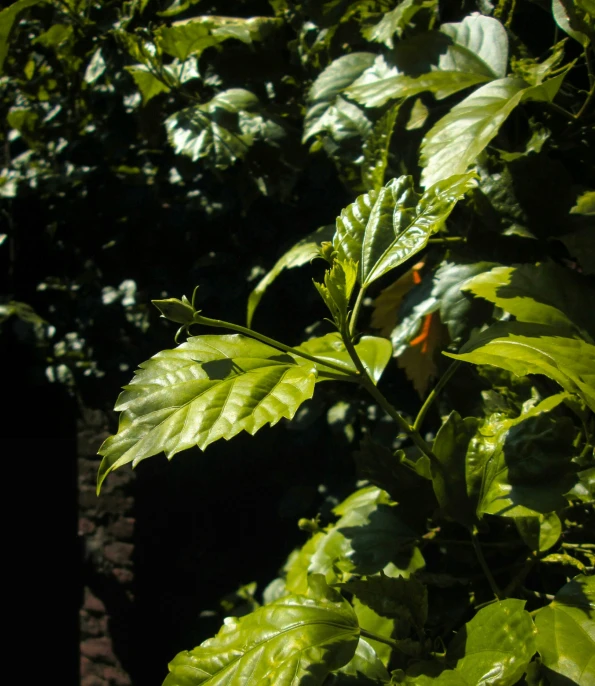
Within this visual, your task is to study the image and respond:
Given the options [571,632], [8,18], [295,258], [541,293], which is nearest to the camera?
[571,632]

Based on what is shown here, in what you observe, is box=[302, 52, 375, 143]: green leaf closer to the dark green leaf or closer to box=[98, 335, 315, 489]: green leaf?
the dark green leaf

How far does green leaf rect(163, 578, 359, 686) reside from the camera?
0.72 m

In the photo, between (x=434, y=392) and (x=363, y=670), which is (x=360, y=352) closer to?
(x=434, y=392)

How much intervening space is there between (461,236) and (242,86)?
0.88 m

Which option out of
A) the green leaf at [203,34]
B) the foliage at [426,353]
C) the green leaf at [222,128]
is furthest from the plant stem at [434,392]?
the green leaf at [203,34]

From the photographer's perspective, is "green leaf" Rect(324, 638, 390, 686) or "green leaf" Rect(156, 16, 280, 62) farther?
"green leaf" Rect(156, 16, 280, 62)

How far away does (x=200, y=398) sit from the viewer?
717mm

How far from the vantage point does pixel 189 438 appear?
69 cm

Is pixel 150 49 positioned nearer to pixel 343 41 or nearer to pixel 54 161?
pixel 343 41

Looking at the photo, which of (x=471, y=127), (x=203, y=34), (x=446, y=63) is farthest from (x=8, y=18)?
(x=471, y=127)

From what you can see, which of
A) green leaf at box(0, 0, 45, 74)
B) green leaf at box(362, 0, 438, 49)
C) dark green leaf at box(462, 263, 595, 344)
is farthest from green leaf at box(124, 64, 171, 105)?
dark green leaf at box(462, 263, 595, 344)

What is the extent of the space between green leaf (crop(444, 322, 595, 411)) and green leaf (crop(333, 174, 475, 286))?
141 millimetres

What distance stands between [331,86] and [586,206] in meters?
0.61

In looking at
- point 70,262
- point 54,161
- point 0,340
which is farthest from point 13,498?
point 54,161
